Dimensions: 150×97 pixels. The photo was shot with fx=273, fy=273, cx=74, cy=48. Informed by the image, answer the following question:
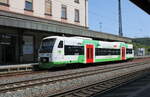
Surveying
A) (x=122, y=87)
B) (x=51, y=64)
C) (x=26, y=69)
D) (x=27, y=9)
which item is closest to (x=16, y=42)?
(x=27, y=9)

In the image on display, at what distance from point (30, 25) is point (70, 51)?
455 centimetres

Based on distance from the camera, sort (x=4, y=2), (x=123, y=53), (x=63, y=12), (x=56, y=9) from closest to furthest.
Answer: (x=4, y=2)
(x=56, y=9)
(x=63, y=12)
(x=123, y=53)

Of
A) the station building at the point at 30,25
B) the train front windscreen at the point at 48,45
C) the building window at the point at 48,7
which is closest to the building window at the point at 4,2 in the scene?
the station building at the point at 30,25

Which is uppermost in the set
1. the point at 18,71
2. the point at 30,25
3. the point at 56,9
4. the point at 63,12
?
the point at 56,9

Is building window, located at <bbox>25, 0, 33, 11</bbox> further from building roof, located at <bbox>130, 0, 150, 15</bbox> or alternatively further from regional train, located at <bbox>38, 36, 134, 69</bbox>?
building roof, located at <bbox>130, 0, 150, 15</bbox>

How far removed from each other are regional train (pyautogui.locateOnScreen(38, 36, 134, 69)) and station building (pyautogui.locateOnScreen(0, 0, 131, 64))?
3.28m

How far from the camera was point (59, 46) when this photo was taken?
77.2 ft

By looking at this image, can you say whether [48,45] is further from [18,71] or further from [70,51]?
[18,71]

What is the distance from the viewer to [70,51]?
24969 millimetres

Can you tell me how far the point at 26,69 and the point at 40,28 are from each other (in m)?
4.93

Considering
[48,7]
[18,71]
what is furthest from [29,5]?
[18,71]

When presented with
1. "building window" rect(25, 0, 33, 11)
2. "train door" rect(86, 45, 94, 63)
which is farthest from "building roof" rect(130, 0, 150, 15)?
"building window" rect(25, 0, 33, 11)

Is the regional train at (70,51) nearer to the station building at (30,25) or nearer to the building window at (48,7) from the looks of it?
the station building at (30,25)

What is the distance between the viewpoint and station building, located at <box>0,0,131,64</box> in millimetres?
26083
